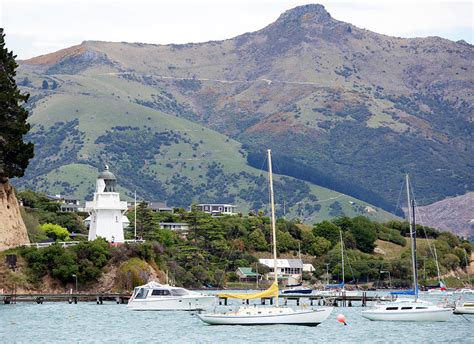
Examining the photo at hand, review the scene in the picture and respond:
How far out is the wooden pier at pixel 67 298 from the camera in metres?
112

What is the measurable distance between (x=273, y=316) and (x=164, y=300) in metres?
26.9

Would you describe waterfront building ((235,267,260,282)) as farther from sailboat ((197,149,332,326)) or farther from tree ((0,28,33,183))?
sailboat ((197,149,332,326))

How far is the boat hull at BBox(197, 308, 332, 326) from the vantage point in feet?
276

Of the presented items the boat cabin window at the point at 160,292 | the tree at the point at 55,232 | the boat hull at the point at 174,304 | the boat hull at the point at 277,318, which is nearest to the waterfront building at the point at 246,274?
the tree at the point at 55,232

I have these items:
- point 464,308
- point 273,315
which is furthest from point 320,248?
point 273,315

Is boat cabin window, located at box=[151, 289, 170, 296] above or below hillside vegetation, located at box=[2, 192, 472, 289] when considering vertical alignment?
below

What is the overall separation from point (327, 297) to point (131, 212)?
71.8m

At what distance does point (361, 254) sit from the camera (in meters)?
199

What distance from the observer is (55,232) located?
148750 millimetres

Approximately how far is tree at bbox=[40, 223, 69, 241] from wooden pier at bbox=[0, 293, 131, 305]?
27909 mm

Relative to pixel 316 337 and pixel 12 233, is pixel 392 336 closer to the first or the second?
pixel 316 337

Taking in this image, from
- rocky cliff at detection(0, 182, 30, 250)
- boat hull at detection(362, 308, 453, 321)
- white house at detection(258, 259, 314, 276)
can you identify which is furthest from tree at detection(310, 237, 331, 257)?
boat hull at detection(362, 308, 453, 321)

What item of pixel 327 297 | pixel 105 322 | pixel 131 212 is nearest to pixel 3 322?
pixel 105 322

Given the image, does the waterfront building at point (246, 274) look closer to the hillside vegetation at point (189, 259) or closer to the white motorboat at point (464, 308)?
the hillside vegetation at point (189, 259)
